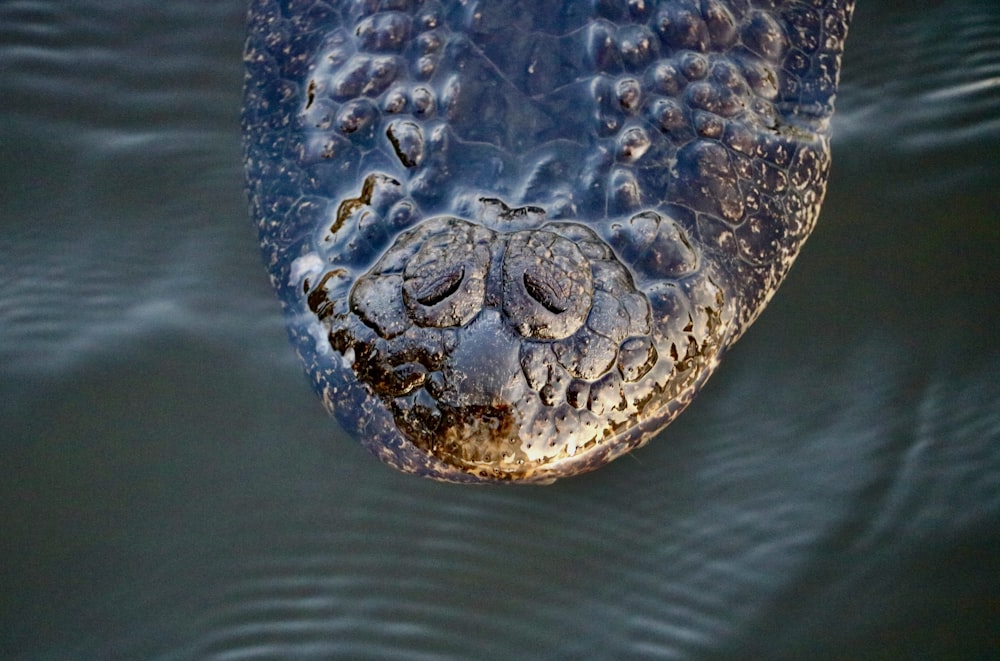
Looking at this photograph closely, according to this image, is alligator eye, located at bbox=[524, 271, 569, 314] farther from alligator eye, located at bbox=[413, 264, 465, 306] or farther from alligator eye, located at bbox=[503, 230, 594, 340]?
alligator eye, located at bbox=[413, 264, 465, 306]

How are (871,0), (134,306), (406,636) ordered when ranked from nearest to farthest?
1. (406,636)
2. (134,306)
3. (871,0)

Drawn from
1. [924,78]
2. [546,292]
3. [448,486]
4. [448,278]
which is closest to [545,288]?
[546,292]

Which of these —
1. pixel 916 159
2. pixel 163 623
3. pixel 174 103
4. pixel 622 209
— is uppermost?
pixel 174 103

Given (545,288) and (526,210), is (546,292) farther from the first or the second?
(526,210)

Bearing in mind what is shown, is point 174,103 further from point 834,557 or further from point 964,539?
point 964,539

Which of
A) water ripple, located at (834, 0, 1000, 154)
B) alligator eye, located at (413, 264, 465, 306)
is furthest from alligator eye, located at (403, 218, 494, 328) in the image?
water ripple, located at (834, 0, 1000, 154)

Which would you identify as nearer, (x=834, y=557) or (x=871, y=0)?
(x=834, y=557)

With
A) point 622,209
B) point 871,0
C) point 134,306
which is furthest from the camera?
point 871,0

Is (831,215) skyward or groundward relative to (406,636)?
skyward

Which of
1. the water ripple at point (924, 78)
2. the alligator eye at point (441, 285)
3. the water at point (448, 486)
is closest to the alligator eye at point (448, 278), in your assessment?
the alligator eye at point (441, 285)

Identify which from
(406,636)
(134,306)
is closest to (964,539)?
(406,636)
